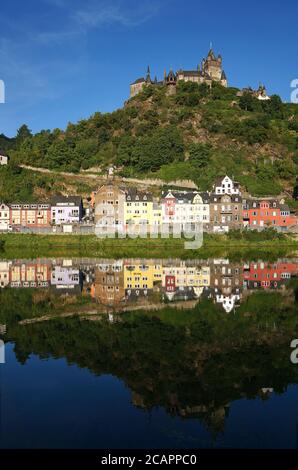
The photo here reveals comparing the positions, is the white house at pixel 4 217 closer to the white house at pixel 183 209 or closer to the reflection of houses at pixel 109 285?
the white house at pixel 183 209

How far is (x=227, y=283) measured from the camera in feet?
114

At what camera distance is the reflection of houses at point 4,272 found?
35500 mm

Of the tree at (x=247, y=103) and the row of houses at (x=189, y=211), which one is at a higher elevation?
the tree at (x=247, y=103)

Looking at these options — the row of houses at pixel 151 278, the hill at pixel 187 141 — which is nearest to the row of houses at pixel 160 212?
the hill at pixel 187 141

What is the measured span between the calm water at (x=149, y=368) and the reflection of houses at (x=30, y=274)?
8.82 ft

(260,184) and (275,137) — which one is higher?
(275,137)

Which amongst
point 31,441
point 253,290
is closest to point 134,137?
point 253,290

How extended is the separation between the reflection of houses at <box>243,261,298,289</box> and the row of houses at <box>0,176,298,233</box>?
82.3ft

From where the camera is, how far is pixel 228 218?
74812 mm

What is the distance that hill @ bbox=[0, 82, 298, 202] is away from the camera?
9081 centimetres
